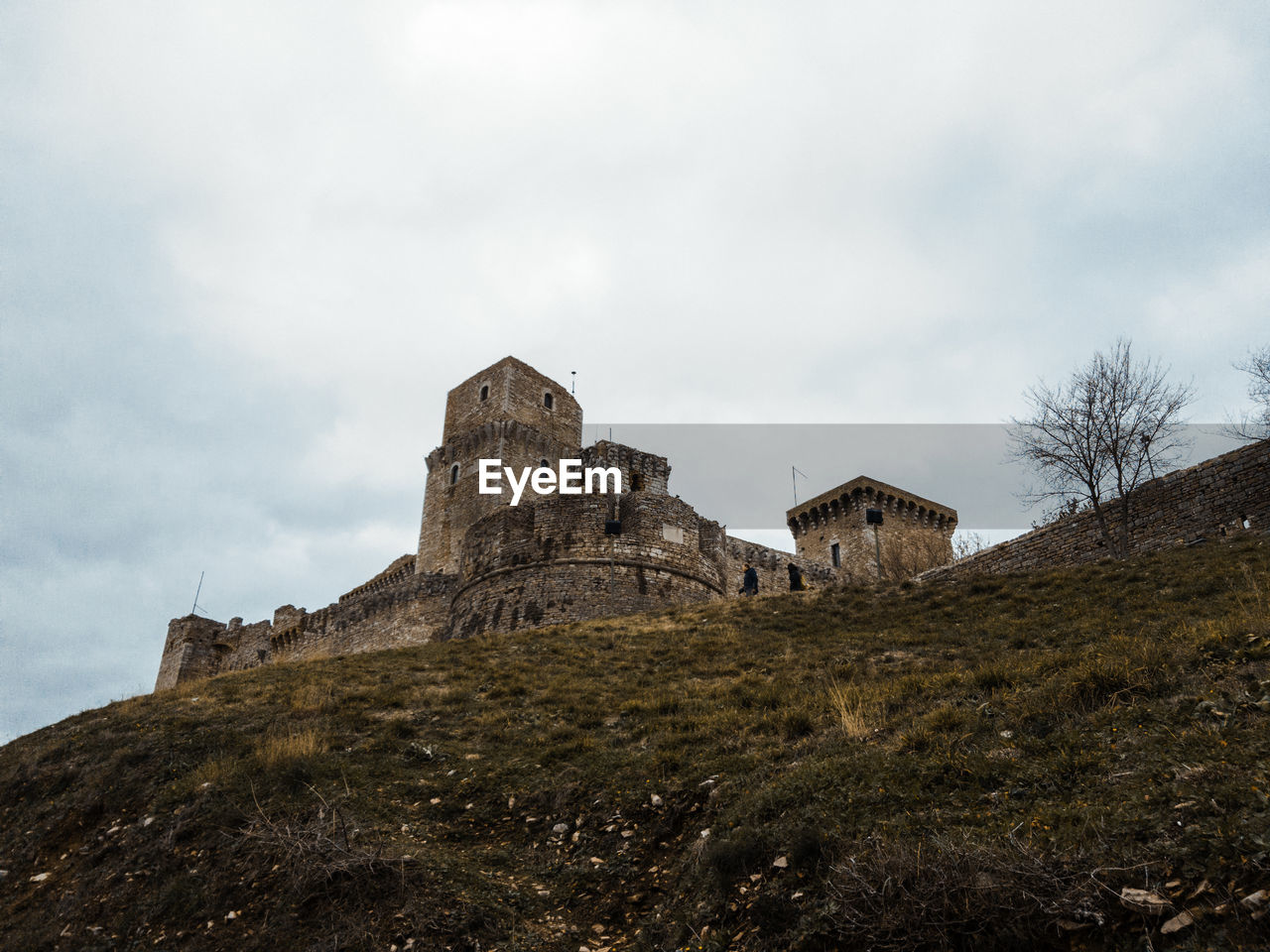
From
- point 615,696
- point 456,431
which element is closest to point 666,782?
point 615,696

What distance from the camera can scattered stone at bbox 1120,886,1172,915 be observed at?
3.79 metres

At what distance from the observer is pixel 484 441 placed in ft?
125

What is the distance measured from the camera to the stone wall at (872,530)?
1523 inches

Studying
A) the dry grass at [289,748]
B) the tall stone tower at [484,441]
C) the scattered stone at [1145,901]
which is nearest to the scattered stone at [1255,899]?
the scattered stone at [1145,901]

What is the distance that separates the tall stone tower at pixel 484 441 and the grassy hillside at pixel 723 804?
24536 millimetres

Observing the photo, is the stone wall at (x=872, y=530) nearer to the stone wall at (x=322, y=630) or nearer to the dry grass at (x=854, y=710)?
the stone wall at (x=322, y=630)

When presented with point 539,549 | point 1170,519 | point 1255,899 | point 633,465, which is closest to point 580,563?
point 539,549

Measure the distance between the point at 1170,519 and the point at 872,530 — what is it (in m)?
23.3

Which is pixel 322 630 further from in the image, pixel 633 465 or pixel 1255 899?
pixel 1255 899

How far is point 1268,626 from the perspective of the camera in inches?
271

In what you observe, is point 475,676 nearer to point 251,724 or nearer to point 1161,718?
point 251,724

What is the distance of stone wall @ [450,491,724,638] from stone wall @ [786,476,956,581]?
52.9 feet

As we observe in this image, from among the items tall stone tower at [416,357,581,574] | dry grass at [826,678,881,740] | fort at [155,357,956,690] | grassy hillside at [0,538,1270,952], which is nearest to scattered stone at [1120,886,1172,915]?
grassy hillside at [0,538,1270,952]

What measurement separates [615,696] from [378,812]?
4.21 m
